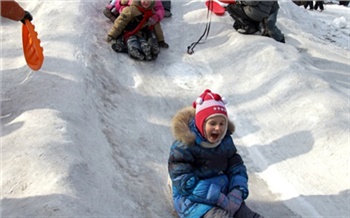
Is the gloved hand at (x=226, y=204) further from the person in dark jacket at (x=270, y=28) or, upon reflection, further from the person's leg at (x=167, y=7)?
the person's leg at (x=167, y=7)

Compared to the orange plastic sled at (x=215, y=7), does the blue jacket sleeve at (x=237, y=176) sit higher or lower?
higher

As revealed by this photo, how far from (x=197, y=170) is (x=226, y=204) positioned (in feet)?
1.17

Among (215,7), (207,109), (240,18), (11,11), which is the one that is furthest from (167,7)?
(207,109)

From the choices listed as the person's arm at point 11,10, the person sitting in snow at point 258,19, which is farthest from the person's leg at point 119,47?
the person's arm at point 11,10

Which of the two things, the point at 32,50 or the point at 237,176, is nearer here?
the point at 237,176

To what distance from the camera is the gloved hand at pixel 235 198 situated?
3.34 m

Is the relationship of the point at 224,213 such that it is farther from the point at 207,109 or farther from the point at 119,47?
the point at 119,47

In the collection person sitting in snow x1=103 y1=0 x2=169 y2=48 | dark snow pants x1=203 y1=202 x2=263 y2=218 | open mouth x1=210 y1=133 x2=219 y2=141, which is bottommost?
person sitting in snow x1=103 y1=0 x2=169 y2=48

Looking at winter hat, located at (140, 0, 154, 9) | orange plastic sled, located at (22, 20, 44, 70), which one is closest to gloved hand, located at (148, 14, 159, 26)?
winter hat, located at (140, 0, 154, 9)

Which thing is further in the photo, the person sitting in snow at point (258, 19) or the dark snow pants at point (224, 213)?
the person sitting in snow at point (258, 19)

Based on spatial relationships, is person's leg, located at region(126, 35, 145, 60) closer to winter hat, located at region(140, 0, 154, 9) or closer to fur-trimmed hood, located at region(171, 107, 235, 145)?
winter hat, located at region(140, 0, 154, 9)

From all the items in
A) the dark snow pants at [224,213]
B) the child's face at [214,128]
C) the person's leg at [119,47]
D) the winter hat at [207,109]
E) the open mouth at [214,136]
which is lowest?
the person's leg at [119,47]

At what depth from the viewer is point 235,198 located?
337 centimetres

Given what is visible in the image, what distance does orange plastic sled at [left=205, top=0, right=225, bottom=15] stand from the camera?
7722mm
